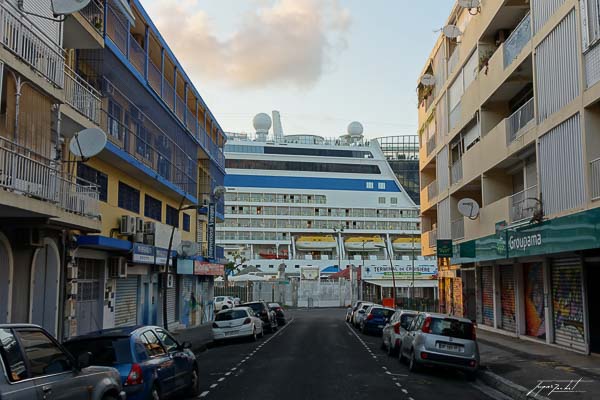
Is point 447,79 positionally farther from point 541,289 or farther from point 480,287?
point 541,289

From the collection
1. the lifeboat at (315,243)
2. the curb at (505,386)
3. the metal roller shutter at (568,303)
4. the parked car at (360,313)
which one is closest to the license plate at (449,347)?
the curb at (505,386)

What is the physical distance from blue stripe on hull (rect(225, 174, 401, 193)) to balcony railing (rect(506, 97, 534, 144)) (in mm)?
57889

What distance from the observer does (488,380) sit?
14.2 m

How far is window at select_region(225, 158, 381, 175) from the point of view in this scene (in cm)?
7956

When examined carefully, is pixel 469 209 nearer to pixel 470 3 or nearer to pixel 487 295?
pixel 487 295

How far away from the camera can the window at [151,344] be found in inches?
392

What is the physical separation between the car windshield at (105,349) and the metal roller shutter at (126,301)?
13.3 m

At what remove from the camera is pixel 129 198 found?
2339 centimetres

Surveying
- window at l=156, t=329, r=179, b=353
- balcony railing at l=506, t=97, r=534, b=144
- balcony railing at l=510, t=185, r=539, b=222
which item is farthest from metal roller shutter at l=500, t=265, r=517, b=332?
window at l=156, t=329, r=179, b=353

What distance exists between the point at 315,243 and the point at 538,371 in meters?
65.9

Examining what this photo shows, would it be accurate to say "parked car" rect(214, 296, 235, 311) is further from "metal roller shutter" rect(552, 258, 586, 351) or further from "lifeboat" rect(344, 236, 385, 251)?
"metal roller shutter" rect(552, 258, 586, 351)

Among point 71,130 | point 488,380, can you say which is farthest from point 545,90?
point 71,130

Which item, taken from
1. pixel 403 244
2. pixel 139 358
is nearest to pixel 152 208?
pixel 139 358

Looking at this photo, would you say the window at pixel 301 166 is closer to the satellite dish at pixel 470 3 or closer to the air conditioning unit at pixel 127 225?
the satellite dish at pixel 470 3
